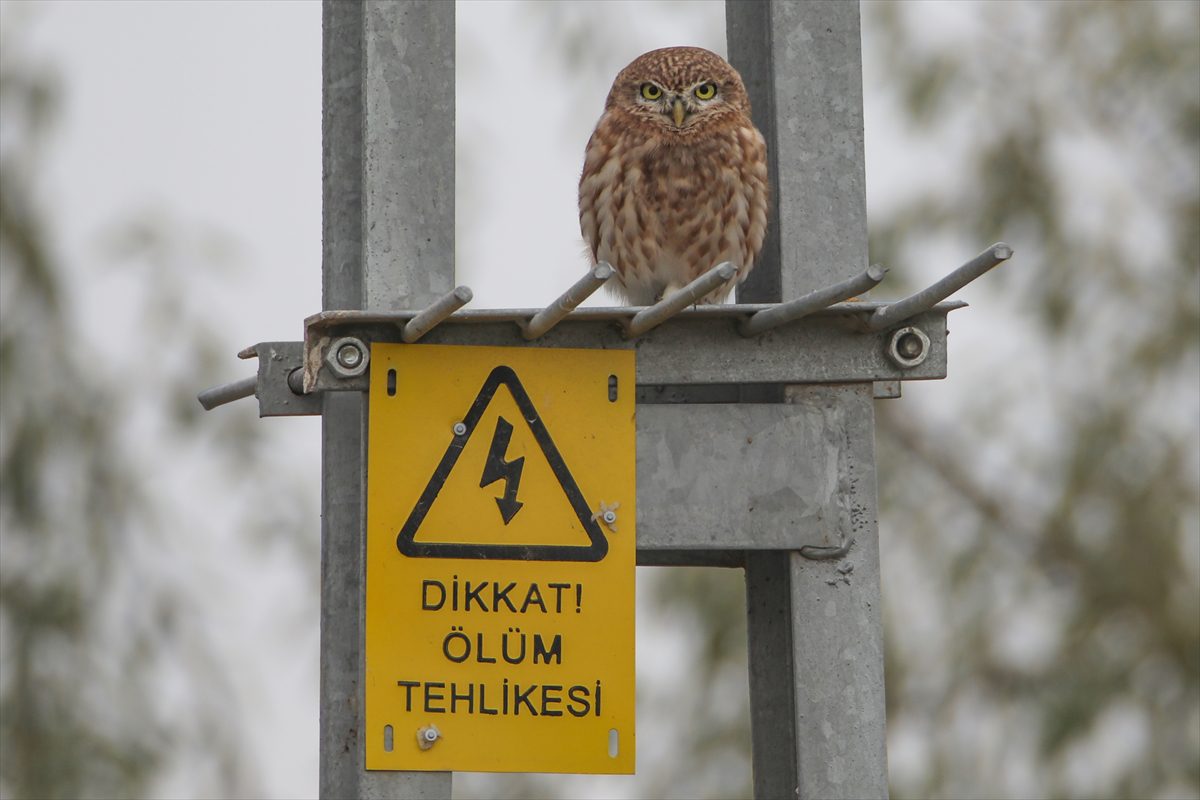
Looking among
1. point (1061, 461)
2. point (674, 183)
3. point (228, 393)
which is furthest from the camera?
point (1061, 461)

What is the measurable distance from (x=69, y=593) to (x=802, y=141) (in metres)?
5.67

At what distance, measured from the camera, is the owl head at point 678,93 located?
169 inches

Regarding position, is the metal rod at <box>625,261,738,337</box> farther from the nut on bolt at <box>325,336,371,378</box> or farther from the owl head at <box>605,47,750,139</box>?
the owl head at <box>605,47,750,139</box>

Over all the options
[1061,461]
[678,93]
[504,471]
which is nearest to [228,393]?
[504,471]

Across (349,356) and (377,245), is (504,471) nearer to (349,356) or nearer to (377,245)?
(349,356)

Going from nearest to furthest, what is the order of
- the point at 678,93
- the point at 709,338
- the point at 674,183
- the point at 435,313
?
the point at 435,313 < the point at 709,338 < the point at 674,183 < the point at 678,93

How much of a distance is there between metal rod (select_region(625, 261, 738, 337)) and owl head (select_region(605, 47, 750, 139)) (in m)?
1.78

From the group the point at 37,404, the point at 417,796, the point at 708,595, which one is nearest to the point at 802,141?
the point at 417,796

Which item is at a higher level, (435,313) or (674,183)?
(674,183)

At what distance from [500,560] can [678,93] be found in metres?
2.11

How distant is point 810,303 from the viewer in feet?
8.09

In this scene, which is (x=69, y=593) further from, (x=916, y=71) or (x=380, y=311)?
(x=380, y=311)

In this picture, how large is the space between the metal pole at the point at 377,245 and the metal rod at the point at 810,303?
1.39ft

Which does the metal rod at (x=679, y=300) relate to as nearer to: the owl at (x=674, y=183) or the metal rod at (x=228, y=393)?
the metal rod at (x=228, y=393)
